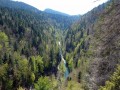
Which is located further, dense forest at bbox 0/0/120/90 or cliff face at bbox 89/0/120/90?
dense forest at bbox 0/0/120/90

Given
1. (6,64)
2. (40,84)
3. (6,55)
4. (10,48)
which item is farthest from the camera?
(10,48)

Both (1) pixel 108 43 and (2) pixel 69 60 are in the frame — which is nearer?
(1) pixel 108 43

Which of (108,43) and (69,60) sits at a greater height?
(108,43)

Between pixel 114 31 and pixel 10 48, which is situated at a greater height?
pixel 114 31

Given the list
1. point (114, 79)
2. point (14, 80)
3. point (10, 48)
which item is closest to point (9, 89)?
point (14, 80)

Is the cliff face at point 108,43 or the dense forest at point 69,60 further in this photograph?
the dense forest at point 69,60

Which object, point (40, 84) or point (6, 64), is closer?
point (40, 84)

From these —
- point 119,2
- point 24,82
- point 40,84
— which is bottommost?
point 24,82

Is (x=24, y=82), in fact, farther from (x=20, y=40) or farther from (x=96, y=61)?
(x=96, y=61)
